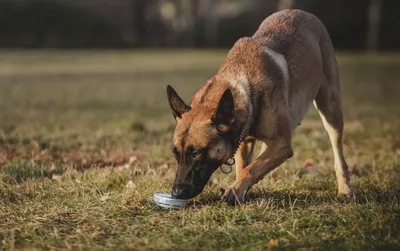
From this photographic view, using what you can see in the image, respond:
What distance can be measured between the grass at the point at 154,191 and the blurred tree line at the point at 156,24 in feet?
98.7

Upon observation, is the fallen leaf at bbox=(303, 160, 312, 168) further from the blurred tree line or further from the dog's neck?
the blurred tree line

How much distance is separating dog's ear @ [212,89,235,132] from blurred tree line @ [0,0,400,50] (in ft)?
113

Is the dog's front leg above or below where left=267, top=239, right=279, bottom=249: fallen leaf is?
above

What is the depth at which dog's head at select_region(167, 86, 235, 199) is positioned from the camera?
4359 millimetres

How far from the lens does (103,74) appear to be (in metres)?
21.8

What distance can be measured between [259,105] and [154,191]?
1.18m

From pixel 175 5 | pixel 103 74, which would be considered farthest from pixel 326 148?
pixel 175 5

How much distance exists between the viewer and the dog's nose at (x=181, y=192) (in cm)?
436

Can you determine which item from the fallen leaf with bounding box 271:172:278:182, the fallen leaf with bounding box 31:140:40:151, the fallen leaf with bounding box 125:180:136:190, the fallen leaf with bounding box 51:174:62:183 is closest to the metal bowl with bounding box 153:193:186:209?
the fallen leaf with bounding box 125:180:136:190

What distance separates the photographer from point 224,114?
4434 millimetres

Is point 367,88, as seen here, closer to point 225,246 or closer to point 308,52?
point 308,52

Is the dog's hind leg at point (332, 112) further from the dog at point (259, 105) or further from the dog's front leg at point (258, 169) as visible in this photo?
the dog's front leg at point (258, 169)

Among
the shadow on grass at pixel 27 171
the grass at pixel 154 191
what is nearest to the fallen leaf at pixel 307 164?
the grass at pixel 154 191

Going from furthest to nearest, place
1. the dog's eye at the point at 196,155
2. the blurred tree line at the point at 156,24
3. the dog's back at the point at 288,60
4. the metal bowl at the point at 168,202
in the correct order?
the blurred tree line at the point at 156,24
the dog's back at the point at 288,60
the metal bowl at the point at 168,202
the dog's eye at the point at 196,155
